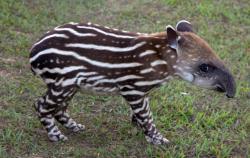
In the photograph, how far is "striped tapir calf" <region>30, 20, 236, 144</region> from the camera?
5.20 metres

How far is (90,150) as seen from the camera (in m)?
5.48

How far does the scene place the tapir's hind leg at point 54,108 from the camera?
528cm

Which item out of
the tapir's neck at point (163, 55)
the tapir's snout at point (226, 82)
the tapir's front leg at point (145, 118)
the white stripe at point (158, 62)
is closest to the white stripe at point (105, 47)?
the tapir's neck at point (163, 55)

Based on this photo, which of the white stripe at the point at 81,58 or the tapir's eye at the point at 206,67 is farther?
the tapir's eye at the point at 206,67

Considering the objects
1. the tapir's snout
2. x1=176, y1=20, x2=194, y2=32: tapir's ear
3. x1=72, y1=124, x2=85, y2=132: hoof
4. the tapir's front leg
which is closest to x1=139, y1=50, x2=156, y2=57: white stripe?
the tapir's front leg

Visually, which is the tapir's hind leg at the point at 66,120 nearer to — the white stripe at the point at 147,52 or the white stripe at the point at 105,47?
the white stripe at the point at 105,47

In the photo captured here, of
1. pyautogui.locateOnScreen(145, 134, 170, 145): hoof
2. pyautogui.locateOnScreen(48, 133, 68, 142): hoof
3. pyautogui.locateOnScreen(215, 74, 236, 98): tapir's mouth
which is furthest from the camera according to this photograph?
pyautogui.locateOnScreen(145, 134, 170, 145): hoof

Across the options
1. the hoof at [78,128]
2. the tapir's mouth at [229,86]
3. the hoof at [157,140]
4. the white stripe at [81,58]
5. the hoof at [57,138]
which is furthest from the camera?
the hoof at [78,128]

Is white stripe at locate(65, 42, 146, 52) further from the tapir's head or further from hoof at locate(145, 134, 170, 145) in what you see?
hoof at locate(145, 134, 170, 145)

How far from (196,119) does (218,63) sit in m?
1.13

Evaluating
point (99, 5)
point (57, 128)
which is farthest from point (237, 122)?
point (99, 5)

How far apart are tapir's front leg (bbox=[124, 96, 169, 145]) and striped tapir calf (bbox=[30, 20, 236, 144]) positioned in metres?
0.01

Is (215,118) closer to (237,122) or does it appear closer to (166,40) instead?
(237,122)

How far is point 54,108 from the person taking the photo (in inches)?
212
